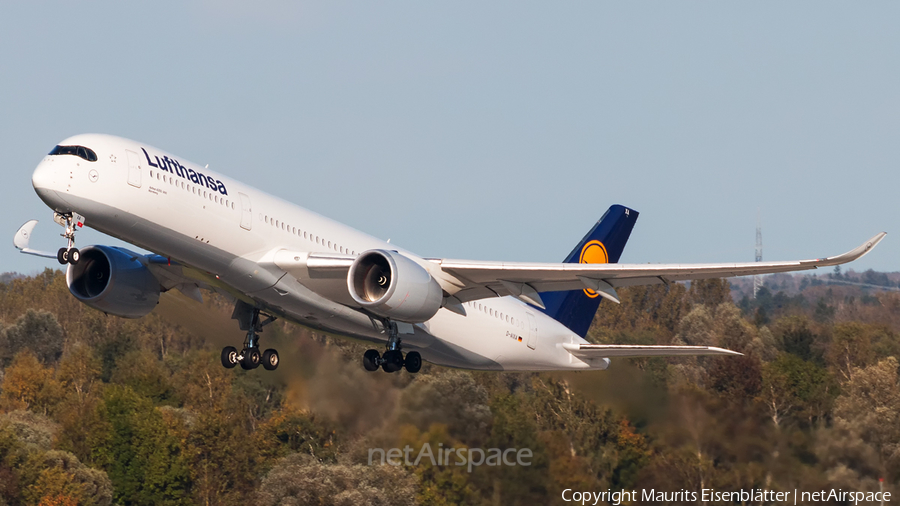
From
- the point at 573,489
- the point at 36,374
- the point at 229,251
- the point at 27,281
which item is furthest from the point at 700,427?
the point at 27,281

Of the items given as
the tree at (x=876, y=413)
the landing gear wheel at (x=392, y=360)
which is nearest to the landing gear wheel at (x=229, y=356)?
the landing gear wheel at (x=392, y=360)

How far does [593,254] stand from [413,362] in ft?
25.9

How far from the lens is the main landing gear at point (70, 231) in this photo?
22.8m

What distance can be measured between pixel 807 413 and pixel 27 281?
317 ft

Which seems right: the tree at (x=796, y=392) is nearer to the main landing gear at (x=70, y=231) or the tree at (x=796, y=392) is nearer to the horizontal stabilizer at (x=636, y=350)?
the horizontal stabilizer at (x=636, y=350)

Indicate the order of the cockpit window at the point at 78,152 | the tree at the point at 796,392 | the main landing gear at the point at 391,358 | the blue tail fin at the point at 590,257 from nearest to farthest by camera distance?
1. the cockpit window at the point at 78,152
2. the main landing gear at the point at 391,358
3. the tree at the point at 796,392
4. the blue tail fin at the point at 590,257

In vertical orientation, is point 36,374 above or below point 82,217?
below

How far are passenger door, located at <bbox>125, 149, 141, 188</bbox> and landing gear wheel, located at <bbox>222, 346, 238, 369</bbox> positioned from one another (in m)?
6.81

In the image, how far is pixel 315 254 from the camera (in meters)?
25.4

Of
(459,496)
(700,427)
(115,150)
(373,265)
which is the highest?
(115,150)

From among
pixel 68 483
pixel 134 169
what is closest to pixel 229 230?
pixel 134 169

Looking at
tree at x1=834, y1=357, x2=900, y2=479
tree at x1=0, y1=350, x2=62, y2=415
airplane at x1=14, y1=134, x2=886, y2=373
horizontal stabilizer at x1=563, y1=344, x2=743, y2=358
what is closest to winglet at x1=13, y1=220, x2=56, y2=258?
airplane at x1=14, y1=134, x2=886, y2=373

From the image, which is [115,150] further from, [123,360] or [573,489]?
[123,360]

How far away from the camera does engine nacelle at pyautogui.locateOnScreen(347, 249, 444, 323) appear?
24550 millimetres
